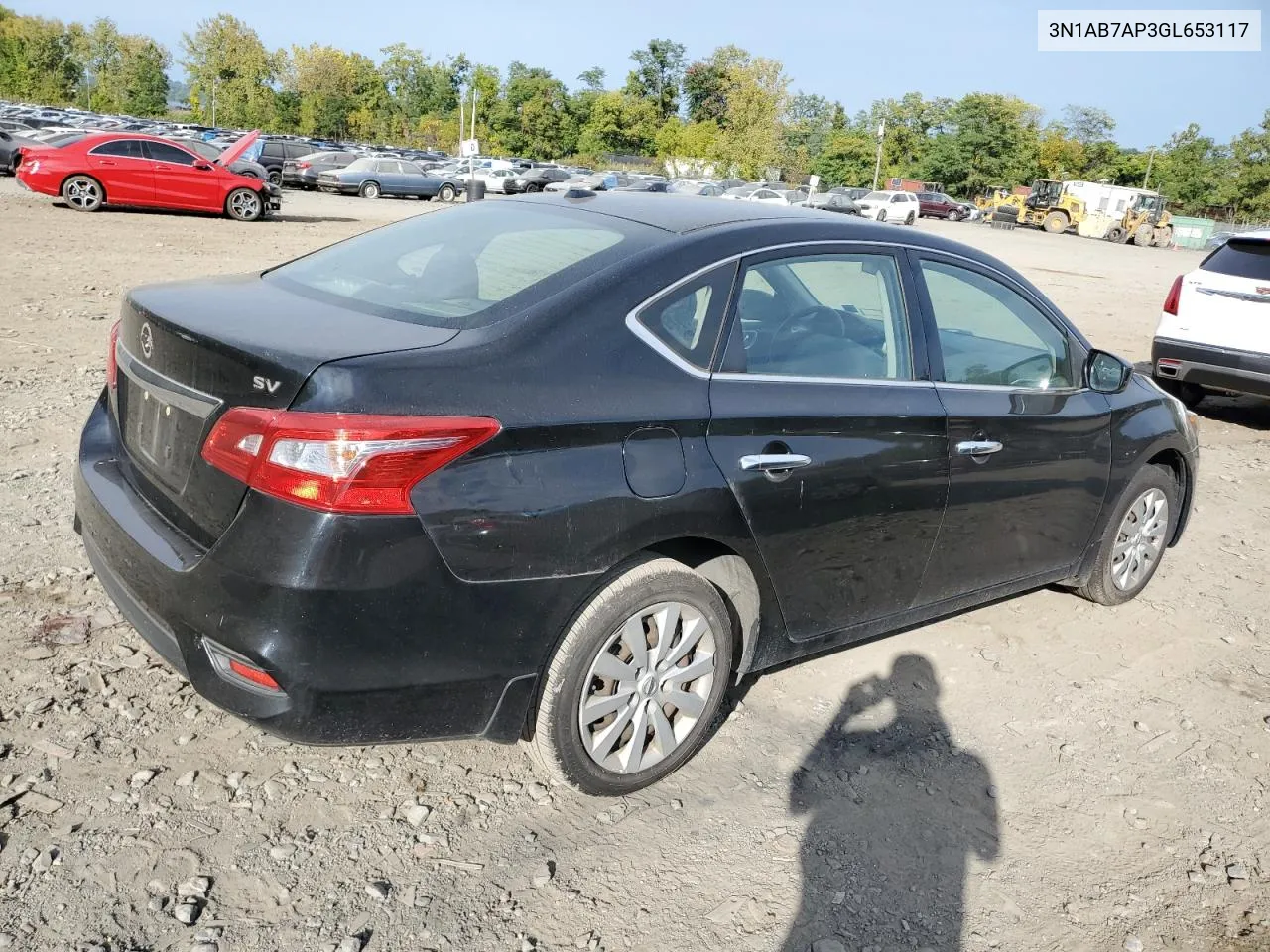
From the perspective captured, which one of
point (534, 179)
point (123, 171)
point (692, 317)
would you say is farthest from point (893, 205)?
point (692, 317)

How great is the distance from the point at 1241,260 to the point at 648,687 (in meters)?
8.19

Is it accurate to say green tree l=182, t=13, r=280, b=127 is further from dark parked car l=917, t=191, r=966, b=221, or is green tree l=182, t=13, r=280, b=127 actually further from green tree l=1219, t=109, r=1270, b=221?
green tree l=1219, t=109, r=1270, b=221

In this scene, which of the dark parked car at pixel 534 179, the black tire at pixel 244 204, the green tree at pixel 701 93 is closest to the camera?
the black tire at pixel 244 204

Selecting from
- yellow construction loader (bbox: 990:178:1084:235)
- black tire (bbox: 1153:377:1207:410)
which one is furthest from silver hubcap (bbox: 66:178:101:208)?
yellow construction loader (bbox: 990:178:1084:235)

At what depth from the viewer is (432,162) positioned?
159 ft

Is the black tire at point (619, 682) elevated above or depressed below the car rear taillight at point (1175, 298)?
below

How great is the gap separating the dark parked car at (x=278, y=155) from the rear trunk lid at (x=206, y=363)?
108 ft

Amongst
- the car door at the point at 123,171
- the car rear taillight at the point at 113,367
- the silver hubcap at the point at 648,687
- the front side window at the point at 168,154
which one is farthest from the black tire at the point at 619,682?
the front side window at the point at 168,154

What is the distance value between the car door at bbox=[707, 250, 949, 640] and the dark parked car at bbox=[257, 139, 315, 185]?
109 feet

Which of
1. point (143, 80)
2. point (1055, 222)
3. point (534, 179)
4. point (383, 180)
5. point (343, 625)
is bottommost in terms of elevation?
point (343, 625)

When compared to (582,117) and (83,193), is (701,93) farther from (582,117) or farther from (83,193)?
(83,193)

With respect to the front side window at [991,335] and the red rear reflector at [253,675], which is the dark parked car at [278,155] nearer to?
the front side window at [991,335]

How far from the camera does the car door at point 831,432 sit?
10.2 ft

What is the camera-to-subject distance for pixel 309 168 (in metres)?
35.1
